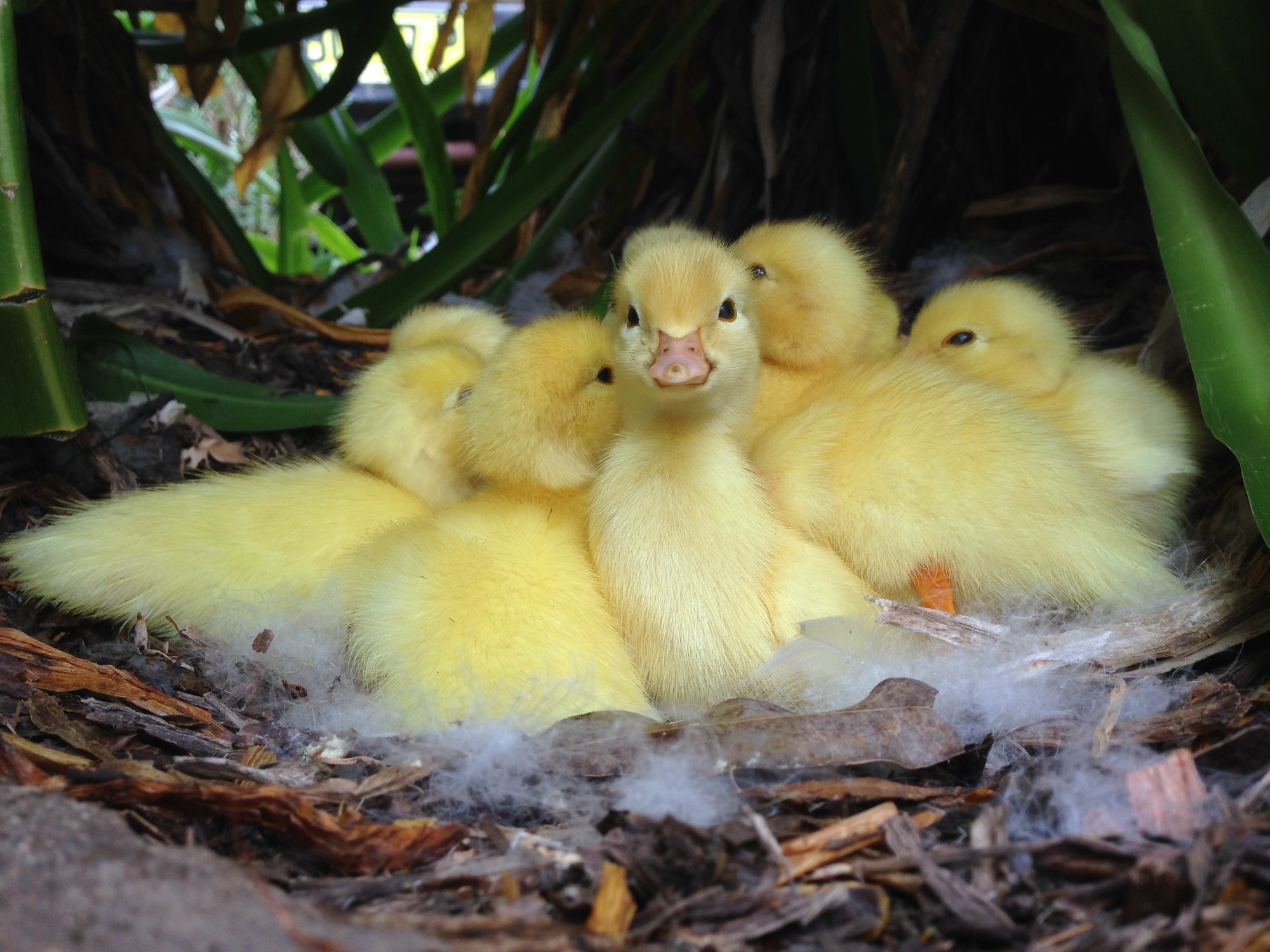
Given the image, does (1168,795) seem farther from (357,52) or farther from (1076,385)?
(357,52)

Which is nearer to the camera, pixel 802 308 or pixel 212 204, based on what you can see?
pixel 802 308

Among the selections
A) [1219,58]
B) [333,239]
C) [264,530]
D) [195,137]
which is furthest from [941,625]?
[195,137]

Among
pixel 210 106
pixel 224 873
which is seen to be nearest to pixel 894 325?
pixel 224 873

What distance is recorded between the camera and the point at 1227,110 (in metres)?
1.92

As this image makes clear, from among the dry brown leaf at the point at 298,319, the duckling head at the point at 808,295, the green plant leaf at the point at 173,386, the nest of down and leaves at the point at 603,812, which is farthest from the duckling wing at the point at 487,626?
the dry brown leaf at the point at 298,319

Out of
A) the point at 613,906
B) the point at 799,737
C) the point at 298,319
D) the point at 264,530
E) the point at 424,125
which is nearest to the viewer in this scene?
the point at 613,906

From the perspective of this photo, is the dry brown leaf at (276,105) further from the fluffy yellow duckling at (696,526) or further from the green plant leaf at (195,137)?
the fluffy yellow duckling at (696,526)

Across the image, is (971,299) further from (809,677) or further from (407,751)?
(407,751)

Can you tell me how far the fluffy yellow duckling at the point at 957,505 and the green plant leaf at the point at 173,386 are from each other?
1.23 metres

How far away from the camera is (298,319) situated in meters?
3.10

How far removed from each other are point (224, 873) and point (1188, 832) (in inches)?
40.1

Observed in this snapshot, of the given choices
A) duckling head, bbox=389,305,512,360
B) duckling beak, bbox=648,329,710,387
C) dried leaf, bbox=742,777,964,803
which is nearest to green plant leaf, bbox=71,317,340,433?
duckling head, bbox=389,305,512,360

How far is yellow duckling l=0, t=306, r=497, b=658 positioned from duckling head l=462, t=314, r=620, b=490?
262 mm

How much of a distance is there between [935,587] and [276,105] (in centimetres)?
245
